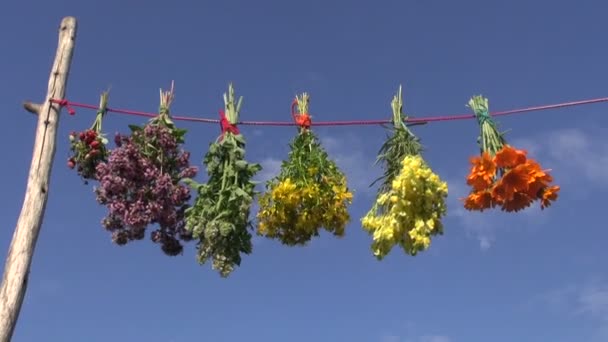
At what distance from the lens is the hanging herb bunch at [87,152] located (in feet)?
20.8

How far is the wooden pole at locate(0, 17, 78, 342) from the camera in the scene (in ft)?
18.4

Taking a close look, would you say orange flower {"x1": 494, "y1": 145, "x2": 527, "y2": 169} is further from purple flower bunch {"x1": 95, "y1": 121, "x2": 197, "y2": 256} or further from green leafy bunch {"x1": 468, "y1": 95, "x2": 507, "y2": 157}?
purple flower bunch {"x1": 95, "y1": 121, "x2": 197, "y2": 256}

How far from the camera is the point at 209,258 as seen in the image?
18.3ft

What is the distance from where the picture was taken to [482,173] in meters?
5.36

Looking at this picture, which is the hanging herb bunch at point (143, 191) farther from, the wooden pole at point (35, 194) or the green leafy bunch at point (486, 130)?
the green leafy bunch at point (486, 130)

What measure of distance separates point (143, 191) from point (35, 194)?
0.78 meters

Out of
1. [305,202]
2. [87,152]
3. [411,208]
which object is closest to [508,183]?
[411,208]

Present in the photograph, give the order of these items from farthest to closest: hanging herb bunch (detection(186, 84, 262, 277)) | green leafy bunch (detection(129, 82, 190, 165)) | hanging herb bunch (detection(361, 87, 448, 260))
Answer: green leafy bunch (detection(129, 82, 190, 165))
hanging herb bunch (detection(186, 84, 262, 277))
hanging herb bunch (detection(361, 87, 448, 260))

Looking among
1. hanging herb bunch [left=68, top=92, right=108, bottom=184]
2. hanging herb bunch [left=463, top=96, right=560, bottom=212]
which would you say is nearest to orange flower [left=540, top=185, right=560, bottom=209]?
hanging herb bunch [left=463, top=96, right=560, bottom=212]

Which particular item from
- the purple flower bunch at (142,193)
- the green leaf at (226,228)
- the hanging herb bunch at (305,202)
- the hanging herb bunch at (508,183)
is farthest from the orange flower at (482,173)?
the purple flower bunch at (142,193)

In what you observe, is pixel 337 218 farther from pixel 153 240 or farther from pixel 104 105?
pixel 104 105

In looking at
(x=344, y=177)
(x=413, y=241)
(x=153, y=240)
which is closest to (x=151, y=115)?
(x=153, y=240)

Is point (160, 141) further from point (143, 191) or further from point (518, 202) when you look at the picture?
point (518, 202)

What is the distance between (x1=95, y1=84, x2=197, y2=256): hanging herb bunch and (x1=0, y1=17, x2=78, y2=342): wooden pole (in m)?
0.42
